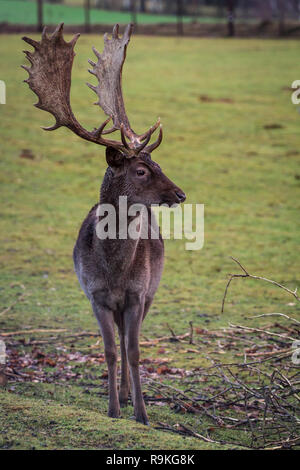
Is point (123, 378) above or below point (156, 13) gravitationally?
below

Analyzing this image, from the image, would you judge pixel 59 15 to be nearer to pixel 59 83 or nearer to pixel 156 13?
pixel 156 13

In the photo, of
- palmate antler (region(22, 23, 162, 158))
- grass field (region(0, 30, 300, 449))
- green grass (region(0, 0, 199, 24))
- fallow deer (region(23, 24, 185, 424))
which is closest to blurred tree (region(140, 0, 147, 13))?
green grass (region(0, 0, 199, 24))

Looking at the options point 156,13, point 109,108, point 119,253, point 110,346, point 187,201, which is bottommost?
point 187,201

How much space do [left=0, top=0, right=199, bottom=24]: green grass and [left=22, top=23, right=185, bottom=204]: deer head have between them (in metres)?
32.3

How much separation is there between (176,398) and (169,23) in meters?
36.8

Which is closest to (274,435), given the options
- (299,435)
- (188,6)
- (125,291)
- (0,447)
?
(299,435)

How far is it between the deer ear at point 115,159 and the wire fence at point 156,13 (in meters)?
28.9

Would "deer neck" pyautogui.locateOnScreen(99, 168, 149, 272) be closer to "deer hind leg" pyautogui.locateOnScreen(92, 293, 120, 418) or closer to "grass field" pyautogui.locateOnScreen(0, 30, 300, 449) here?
"deer hind leg" pyautogui.locateOnScreen(92, 293, 120, 418)

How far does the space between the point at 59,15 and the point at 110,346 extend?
40.7 m

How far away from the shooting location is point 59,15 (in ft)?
146

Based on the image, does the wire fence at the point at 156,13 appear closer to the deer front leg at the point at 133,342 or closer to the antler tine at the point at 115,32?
the antler tine at the point at 115,32

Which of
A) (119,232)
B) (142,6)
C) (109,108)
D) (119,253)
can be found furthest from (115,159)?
(142,6)

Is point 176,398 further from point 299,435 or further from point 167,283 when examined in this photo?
point 167,283

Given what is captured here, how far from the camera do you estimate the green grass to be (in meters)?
40.3
